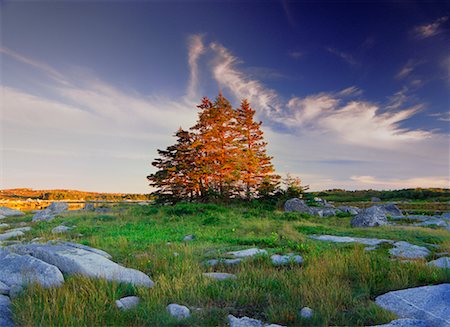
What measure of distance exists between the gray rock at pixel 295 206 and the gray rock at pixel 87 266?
20160mm

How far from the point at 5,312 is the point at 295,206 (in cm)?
2250

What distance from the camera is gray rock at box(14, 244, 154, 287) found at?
5199 millimetres

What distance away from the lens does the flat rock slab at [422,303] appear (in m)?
3.81

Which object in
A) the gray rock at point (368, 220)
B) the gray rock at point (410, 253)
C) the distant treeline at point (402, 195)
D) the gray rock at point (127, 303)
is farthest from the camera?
the distant treeline at point (402, 195)

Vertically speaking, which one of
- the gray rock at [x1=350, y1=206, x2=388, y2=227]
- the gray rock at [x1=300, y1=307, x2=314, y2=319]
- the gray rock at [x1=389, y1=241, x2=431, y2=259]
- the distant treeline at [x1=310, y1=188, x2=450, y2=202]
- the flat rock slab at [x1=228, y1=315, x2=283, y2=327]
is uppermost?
the distant treeline at [x1=310, y1=188, x2=450, y2=202]

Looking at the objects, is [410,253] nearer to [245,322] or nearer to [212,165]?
[245,322]

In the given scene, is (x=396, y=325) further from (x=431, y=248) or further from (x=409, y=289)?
(x=431, y=248)

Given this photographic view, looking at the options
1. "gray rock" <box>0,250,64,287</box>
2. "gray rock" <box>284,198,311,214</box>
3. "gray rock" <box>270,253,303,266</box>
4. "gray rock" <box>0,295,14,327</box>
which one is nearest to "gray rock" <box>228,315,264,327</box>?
"gray rock" <box>0,295,14,327</box>

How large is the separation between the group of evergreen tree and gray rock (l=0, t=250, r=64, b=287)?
21.8 meters

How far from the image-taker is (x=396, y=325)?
11.6 feet

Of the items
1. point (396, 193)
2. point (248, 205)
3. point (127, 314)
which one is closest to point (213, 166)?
point (248, 205)

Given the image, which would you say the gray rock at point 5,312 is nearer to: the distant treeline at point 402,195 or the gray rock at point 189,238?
the gray rock at point 189,238

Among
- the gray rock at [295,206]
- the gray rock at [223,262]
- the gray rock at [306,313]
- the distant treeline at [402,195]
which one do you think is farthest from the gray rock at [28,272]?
the distant treeline at [402,195]

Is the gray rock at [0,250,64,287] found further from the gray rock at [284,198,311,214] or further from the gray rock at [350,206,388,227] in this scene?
the gray rock at [284,198,311,214]
